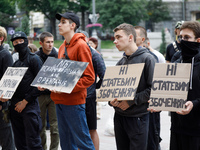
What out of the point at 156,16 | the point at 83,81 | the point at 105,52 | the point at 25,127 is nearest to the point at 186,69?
the point at 83,81

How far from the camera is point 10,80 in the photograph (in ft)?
15.5

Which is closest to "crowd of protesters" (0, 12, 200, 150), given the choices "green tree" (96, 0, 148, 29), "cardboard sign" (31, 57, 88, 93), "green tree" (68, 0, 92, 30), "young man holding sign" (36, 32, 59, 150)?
"cardboard sign" (31, 57, 88, 93)

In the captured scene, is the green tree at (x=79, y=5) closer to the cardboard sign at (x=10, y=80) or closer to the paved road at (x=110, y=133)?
the paved road at (x=110, y=133)

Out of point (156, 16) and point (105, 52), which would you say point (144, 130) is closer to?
point (105, 52)

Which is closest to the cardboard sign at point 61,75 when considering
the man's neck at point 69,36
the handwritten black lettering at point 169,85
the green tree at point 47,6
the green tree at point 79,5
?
the man's neck at point 69,36

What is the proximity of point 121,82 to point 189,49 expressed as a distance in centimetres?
86

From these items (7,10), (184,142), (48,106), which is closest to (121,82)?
(184,142)

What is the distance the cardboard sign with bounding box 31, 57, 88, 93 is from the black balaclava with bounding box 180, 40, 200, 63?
1206 mm

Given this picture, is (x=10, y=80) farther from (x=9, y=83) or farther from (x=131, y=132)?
(x=131, y=132)

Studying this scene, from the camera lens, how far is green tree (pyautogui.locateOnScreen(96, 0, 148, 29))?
4712 centimetres

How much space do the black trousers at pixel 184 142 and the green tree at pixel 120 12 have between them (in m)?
44.2

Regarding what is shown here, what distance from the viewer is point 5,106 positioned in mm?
5285

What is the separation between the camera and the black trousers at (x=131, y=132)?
12.5ft

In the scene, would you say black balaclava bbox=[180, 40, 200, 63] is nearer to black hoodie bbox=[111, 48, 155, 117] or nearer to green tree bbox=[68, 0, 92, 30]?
black hoodie bbox=[111, 48, 155, 117]
